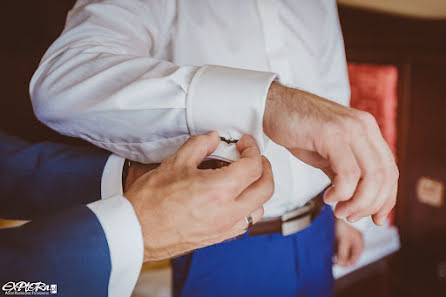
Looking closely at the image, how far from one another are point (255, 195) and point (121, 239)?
241 mm

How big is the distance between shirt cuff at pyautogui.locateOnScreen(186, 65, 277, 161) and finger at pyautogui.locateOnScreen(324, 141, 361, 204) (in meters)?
0.15

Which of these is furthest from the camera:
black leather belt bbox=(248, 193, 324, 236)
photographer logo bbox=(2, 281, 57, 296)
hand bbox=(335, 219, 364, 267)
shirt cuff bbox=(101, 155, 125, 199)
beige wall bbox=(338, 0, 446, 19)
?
beige wall bbox=(338, 0, 446, 19)

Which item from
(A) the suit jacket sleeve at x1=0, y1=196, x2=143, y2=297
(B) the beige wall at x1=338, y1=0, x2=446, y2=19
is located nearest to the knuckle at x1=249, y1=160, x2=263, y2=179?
(A) the suit jacket sleeve at x1=0, y1=196, x2=143, y2=297

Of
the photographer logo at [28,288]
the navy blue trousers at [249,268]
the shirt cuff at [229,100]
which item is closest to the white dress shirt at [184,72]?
the shirt cuff at [229,100]

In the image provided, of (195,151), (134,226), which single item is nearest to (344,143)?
(195,151)

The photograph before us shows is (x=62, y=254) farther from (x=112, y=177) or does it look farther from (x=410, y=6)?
(x=410, y=6)

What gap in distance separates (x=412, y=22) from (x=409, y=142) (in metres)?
0.87

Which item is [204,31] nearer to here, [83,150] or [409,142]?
[83,150]

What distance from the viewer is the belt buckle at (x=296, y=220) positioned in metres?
0.95

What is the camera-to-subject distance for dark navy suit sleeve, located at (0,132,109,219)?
2.87 ft

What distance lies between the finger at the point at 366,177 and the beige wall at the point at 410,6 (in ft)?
5.88

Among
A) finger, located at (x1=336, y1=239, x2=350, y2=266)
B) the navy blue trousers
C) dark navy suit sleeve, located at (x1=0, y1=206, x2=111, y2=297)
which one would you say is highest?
dark navy suit sleeve, located at (x1=0, y1=206, x2=111, y2=297)

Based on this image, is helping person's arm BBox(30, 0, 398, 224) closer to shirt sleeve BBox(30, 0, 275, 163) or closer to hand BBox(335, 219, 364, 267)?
shirt sleeve BBox(30, 0, 275, 163)

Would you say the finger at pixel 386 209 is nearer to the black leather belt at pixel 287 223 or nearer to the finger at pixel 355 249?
the black leather belt at pixel 287 223
